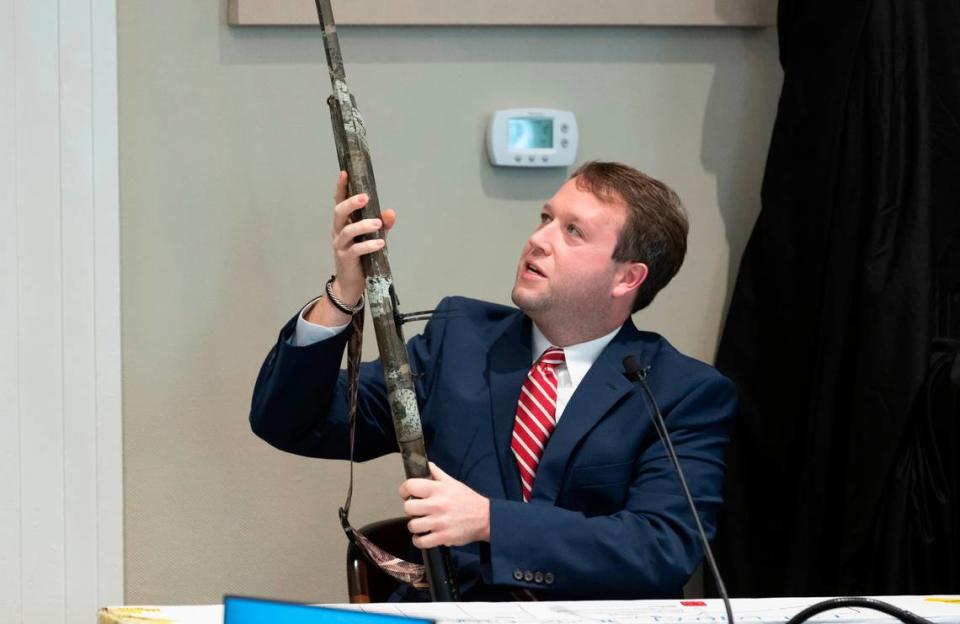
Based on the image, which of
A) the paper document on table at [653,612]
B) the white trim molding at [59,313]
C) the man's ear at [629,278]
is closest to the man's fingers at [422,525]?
the paper document on table at [653,612]

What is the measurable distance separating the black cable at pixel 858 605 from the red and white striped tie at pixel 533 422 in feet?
2.04

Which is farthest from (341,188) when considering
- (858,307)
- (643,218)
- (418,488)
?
(858,307)

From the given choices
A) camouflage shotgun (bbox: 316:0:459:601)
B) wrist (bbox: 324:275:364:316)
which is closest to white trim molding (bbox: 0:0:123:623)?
wrist (bbox: 324:275:364:316)

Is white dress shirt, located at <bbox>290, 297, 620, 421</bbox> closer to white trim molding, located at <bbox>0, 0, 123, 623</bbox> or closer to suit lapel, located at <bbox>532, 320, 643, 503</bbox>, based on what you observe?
suit lapel, located at <bbox>532, 320, 643, 503</bbox>

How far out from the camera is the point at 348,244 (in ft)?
5.76

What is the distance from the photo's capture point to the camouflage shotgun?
5.66 feet

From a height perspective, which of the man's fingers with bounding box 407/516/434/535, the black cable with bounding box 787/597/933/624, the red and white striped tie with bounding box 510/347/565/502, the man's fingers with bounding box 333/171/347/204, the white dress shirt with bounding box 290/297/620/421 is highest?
the man's fingers with bounding box 333/171/347/204

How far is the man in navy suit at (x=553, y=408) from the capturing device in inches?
71.0

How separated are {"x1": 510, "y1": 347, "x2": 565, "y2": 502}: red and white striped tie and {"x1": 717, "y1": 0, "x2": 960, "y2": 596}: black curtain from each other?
0.66 metres

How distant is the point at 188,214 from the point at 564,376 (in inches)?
32.2

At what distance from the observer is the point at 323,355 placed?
190 centimetres

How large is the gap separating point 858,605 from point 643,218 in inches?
32.6

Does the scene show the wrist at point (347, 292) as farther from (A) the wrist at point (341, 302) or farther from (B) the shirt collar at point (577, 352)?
(B) the shirt collar at point (577, 352)

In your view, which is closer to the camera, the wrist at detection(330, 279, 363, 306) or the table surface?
the table surface
